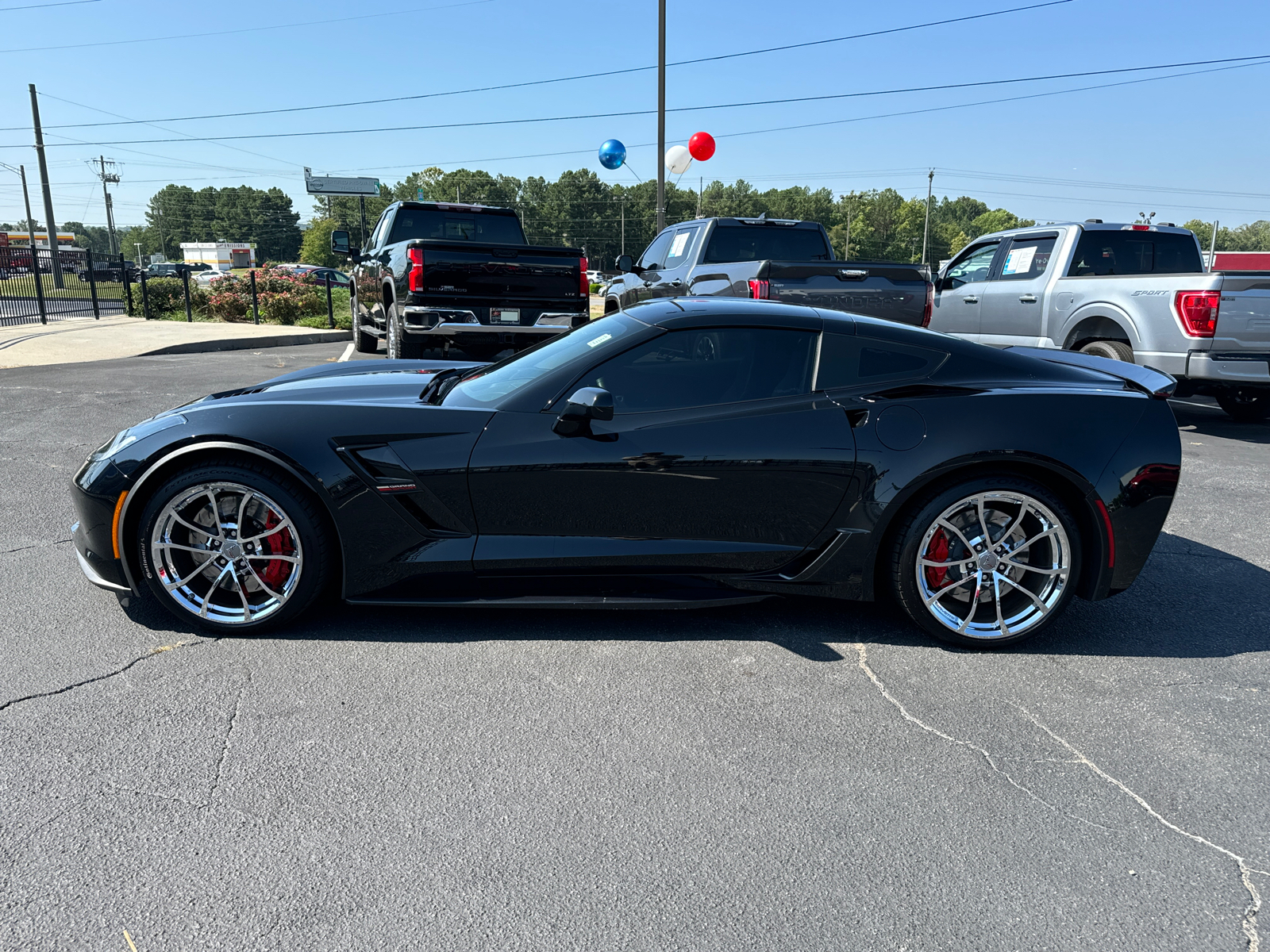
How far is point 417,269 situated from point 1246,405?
8.81m

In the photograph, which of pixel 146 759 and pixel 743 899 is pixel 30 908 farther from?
pixel 743 899

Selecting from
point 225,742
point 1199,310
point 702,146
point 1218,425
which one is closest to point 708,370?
point 225,742

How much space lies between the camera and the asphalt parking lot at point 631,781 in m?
2.13

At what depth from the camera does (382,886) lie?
221 centimetres

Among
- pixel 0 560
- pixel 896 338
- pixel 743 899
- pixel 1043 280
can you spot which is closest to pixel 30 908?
pixel 743 899

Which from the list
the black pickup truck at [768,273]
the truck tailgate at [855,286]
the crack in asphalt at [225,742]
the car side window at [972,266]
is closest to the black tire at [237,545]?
the crack in asphalt at [225,742]

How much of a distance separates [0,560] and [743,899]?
13.4ft

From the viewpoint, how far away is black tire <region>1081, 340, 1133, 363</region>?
334 inches

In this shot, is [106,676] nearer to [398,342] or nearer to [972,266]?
[398,342]

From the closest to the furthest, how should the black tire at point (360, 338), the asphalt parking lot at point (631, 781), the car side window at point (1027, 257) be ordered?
the asphalt parking lot at point (631, 781)
the car side window at point (1027, 257)
the black tire at point (360, 338)

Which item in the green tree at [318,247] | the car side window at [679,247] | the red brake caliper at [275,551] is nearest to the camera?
the red brake caliper at [275,551]

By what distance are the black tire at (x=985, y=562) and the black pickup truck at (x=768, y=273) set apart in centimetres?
185

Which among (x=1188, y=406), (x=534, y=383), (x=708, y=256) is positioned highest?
(x=708, y=256)

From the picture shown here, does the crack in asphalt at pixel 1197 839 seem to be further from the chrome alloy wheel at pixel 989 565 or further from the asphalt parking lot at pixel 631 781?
the chrome alloy wheel at pixel 989 565
